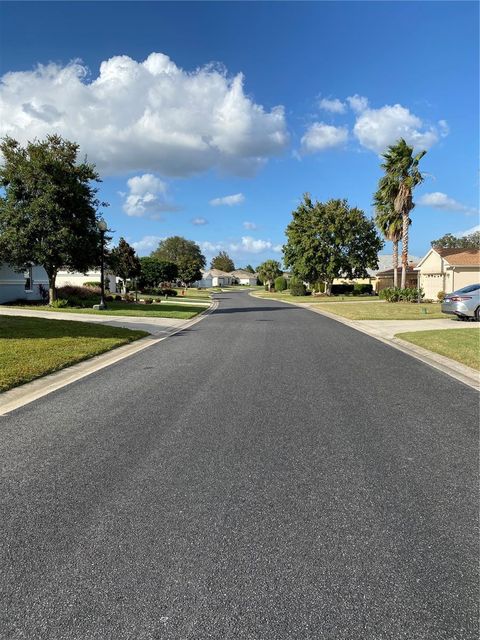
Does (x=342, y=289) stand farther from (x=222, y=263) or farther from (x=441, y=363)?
(x=222, y=263)

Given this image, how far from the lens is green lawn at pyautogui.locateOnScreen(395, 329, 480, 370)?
996cm

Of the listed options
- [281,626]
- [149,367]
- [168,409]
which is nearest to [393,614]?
[281,626]

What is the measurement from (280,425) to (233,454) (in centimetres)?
103

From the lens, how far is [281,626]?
2277 millimetres

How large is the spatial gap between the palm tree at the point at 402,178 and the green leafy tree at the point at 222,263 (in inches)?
5563

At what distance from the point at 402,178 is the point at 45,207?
84.9 ft

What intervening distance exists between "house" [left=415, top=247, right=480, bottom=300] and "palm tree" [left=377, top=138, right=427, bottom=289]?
17.9 feet

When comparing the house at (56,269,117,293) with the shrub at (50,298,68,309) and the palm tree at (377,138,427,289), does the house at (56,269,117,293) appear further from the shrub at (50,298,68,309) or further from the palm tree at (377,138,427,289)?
the palm tree at (377,138,427,289)

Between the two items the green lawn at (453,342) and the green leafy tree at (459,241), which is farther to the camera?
the green leafy tree at (459,241)

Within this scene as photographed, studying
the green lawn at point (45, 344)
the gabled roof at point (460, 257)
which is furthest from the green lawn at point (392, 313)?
the gabled roof at point (460, 257)

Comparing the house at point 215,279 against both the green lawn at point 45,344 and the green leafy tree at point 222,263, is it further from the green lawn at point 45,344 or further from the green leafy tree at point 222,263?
the green lawn at point 45,344

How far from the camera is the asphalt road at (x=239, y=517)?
2.35 m

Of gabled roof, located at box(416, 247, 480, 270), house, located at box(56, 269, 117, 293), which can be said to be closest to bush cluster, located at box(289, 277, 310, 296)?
gabled roof, located at box(416, 247, 480, 270)

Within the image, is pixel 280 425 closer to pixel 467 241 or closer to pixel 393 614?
pixel 393 614
